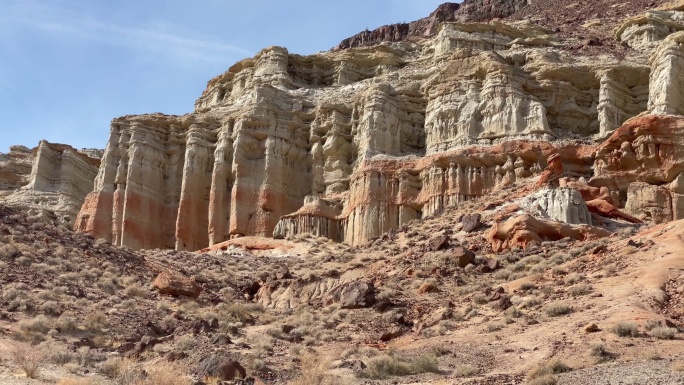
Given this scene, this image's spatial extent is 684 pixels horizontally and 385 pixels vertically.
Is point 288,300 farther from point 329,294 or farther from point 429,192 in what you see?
point 429,192

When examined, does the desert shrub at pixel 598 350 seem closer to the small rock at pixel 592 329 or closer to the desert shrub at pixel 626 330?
the desert shrub at pixel 626 330

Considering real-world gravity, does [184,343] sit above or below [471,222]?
below

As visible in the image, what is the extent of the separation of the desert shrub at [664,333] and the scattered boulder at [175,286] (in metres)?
19.7

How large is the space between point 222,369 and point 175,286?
15.7 meters

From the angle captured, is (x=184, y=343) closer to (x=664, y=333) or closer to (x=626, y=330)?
(x=626, y=330)

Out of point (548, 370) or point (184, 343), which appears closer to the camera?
point (548, 370)

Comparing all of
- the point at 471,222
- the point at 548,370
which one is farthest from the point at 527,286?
the point at 471,222

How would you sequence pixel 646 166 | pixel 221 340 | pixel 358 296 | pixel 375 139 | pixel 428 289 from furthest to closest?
pixel 375 139 → pixel 646 166 → pixel 428 289 → pixel 358 296 → pixel 221 340

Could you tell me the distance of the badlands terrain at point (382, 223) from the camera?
25859 millimetres

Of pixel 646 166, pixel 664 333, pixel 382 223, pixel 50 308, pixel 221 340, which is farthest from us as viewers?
pixel 382 223

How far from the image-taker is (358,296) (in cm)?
3503

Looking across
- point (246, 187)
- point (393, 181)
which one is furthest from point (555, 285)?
point (246, 187)

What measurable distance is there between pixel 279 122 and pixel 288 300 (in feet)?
110

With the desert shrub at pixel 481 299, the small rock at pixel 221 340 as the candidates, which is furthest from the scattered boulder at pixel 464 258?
the small rock at pixel 221 340
